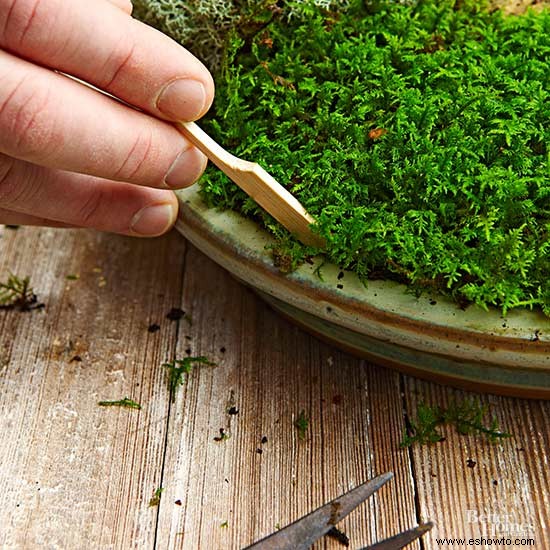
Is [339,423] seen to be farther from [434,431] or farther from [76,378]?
[76,378]

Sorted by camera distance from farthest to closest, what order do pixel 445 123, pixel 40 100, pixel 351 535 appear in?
1. pixel 445 123
2. pixel 351 535
3. pixel 40 100

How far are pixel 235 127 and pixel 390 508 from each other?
590 millimetres

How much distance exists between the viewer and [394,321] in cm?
94

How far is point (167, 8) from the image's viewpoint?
4.00 feet

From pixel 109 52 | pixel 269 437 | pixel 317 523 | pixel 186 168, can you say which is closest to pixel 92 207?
pixel 186 168

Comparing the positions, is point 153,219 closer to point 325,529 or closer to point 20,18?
point 20,18

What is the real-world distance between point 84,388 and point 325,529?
0.44 metres

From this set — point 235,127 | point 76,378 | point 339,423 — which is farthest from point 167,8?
point 339,423

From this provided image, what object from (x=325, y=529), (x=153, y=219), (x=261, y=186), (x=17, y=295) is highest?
(x=261, y=186)

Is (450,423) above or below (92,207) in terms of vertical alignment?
below

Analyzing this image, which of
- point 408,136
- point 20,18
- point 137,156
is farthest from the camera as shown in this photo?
point 408,136

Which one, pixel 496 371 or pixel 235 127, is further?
pixel 235 127

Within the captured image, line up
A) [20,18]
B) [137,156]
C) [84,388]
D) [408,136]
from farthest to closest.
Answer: [84,388] → [408,136] → [137,156] → [20,18]

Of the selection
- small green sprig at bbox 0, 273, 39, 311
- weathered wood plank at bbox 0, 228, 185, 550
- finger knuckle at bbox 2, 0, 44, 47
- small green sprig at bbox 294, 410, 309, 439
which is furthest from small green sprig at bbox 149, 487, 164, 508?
finger knuckle at bbox 2, 0, 44, 47
